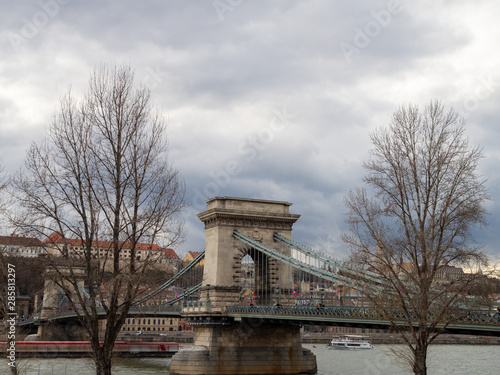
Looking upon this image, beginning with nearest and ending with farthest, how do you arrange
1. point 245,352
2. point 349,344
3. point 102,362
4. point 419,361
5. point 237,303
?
point 102,362 → point 419,361 → point 245,352 → point 237,303 → point 349,344

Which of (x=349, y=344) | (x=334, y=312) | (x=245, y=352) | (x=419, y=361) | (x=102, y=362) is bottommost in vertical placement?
(x=349, y=344)

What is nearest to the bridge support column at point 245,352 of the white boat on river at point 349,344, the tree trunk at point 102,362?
the tree trunk at point 102,362

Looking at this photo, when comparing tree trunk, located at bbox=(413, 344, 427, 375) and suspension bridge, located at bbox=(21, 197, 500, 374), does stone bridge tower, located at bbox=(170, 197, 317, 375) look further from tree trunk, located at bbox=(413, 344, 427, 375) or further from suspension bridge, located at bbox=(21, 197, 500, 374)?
tree trunk, located at bbox=(413, 344, 427, 375)

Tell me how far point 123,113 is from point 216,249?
87.3 ft

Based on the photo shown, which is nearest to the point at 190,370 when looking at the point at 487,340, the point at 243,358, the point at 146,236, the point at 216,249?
the point at 243,358

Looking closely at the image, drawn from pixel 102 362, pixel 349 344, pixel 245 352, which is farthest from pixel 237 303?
pixel 349 344

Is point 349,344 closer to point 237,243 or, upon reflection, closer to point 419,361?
point 237,243

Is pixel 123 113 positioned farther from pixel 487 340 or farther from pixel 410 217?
pixel 487 340

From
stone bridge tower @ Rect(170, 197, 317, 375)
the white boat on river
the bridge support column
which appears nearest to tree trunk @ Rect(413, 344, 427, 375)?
stone bridge tower @ Rect(170, 197, 317, 375)

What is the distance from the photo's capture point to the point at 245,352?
3894 centimetres

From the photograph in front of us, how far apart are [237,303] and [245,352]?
4.10 m

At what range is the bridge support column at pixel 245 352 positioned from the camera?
3831 cm

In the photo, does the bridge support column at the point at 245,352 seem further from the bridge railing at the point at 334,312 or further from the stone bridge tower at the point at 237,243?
the stone bridge tower at the point at 237,243

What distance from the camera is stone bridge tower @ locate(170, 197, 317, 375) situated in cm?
3866
